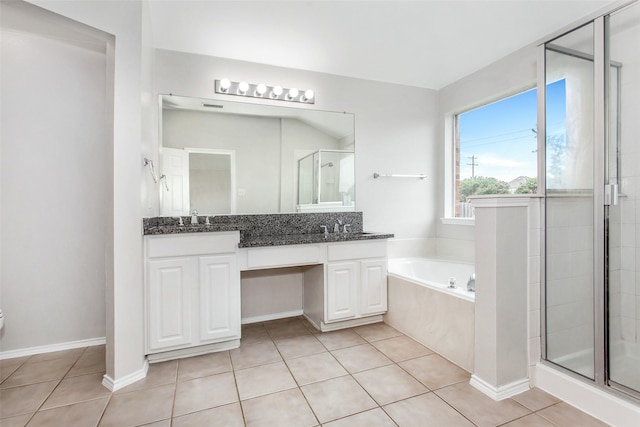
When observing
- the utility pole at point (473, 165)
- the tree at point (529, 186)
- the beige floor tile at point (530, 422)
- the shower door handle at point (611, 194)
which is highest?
the utility pole at point (473, 165)

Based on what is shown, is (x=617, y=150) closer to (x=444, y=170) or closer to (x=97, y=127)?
(x=444, y=170)

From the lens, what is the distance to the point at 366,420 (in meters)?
1.56

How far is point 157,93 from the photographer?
261 centimetres

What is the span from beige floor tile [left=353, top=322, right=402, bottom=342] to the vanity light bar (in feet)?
7.12

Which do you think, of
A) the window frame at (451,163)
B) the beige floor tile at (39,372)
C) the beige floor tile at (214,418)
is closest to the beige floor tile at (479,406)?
the beige floor tile at (214,418)

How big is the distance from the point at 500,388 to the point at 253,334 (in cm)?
180

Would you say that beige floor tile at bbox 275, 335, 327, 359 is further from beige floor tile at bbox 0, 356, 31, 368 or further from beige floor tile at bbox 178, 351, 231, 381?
beige floor tile at bbox 0, 356, 31, 368

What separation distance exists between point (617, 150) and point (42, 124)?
3.58 m

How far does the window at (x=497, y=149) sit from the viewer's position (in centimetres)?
278

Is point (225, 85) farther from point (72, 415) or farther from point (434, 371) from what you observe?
point (434, 371)

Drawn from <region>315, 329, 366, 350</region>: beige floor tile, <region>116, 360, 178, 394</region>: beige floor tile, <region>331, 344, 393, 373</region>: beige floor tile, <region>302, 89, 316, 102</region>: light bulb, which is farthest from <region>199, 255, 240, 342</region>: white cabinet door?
<region>302, 89, 316, 102</region>: light bulb

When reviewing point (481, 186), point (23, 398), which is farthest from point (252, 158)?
point (481, 186)

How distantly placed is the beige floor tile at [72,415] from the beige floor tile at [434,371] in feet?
5.75

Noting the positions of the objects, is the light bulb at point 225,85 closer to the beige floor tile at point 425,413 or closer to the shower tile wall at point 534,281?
the shower tile wall at point 534,281
